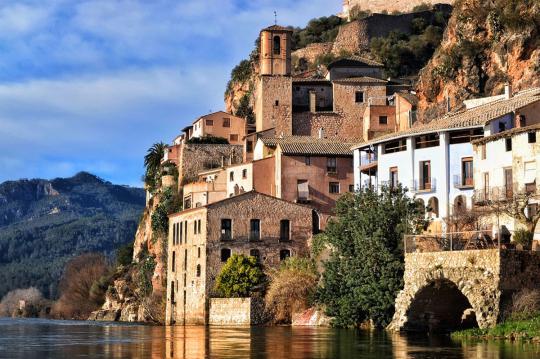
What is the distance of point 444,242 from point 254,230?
24.2 m

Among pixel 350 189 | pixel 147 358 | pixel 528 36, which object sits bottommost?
pixel 147 358

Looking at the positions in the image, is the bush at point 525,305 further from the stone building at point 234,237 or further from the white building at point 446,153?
the stone building at point 234,237

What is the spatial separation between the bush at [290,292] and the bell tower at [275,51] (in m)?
36.6

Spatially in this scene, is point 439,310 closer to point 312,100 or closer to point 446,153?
point 446,153

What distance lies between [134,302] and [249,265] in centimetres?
2912

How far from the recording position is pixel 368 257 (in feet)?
168

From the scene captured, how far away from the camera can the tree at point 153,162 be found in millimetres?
110188

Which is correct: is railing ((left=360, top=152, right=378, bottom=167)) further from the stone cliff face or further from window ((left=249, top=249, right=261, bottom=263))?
the stone cliff face

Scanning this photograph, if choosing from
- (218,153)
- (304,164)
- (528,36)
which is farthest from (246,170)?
(528,36)

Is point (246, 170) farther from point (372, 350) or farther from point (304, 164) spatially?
point (372, 350)

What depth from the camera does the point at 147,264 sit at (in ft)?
304

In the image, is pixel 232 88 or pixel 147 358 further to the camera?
pixel 232 88

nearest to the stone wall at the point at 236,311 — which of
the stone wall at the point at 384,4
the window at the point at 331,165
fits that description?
the window at the point at 331,165

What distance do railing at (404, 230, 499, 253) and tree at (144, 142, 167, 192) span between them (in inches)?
2468
